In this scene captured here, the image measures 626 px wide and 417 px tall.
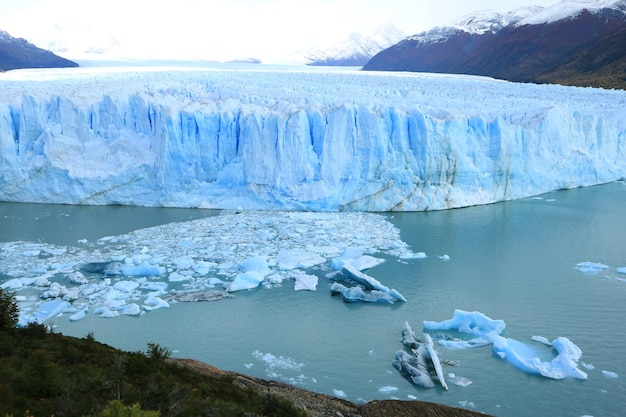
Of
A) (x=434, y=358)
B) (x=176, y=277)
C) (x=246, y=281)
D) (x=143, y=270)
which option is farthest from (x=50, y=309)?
(x=434, y=358)

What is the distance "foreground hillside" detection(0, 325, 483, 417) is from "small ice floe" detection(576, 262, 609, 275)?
4.76 meters

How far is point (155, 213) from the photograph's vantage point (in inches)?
485

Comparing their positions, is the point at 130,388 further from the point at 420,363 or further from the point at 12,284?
the point at 12,284

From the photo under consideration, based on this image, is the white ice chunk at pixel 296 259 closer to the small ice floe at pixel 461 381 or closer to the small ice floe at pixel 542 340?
the small ice floe at pixel 542 340

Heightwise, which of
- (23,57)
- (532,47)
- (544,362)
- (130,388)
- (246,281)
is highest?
(532,47)

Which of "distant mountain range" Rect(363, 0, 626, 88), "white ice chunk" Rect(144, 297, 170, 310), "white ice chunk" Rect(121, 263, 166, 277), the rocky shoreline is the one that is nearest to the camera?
the rocky shoreline

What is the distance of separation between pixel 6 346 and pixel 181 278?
3.77 m

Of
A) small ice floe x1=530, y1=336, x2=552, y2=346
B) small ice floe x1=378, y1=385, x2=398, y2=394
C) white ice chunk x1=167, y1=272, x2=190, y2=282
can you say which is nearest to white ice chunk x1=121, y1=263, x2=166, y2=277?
white ice chunk x1=167, y1=272, x2=190, y2=282

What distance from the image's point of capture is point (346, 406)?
5.21 metres

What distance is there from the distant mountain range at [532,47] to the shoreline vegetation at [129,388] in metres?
23.6

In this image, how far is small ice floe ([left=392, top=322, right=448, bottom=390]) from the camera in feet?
18.7

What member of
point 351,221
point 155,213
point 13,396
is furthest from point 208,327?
point 155,213

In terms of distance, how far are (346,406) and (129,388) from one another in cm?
195

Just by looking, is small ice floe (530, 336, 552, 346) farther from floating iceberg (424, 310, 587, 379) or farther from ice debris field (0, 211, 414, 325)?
ice debris field (0, 211, 414, 325)
